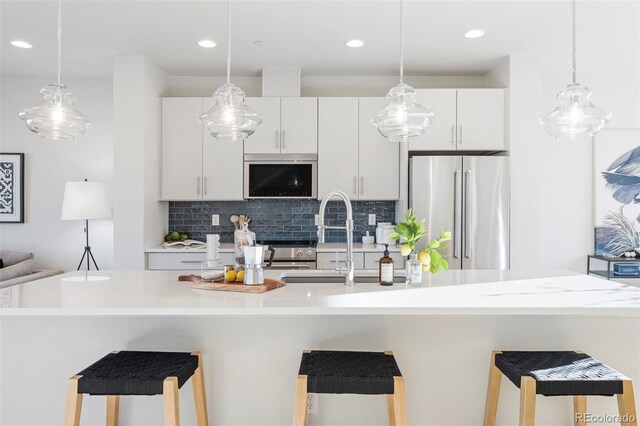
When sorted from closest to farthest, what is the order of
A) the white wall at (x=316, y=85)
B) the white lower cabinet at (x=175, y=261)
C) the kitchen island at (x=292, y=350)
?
the kitchen island at (x=292, y=350) < the white lower cabinet at (x=175, y=261) < the white wall at (x=316, y=85)

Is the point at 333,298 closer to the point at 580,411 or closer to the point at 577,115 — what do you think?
the point at 580,411

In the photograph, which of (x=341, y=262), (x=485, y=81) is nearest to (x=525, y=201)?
(x=485, y=81)

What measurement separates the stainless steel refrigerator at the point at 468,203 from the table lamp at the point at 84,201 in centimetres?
272

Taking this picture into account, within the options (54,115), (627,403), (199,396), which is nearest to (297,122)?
(54,115)

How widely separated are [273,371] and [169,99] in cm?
317

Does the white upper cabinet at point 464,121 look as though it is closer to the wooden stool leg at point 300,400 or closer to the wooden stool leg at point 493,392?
the wooden stool leg at point 493,392

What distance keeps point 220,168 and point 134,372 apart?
2.93m

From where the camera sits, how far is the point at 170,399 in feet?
5.79

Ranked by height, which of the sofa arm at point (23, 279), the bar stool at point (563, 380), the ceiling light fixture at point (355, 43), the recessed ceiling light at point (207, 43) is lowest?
the bar stool at point (563, 380)

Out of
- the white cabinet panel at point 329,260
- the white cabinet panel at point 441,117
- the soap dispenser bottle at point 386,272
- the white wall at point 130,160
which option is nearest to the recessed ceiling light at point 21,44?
the white wall at point 130,160

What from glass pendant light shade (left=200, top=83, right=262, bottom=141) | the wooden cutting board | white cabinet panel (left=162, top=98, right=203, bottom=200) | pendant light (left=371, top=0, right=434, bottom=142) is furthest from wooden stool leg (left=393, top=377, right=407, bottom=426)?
white cabinet panel (left=162, top=98, right=203, bottom=200)

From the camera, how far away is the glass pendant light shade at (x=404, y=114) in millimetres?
2287

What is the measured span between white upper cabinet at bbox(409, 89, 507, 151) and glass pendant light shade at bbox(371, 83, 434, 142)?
6.94 ft

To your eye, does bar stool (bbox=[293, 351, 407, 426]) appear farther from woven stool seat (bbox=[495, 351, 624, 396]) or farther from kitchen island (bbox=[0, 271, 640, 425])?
woven stool seat (bbox=[495, 351, 624, 396])
